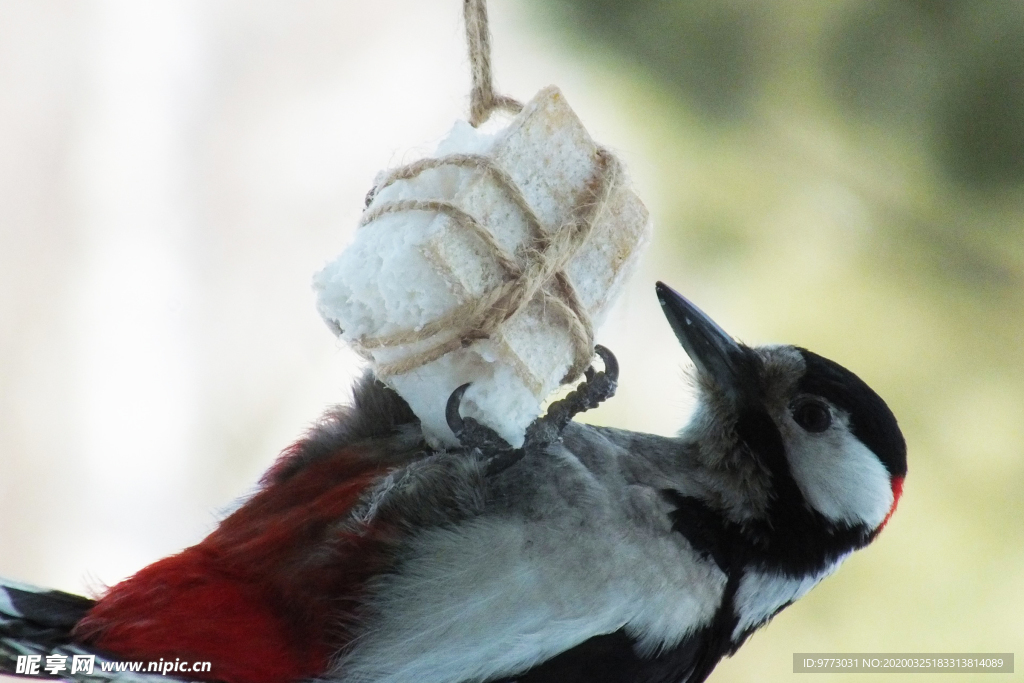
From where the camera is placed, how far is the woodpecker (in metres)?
0.98

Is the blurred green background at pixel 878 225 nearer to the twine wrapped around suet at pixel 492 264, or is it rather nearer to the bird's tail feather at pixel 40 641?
the twine wrapped around suet at pixel 492 264

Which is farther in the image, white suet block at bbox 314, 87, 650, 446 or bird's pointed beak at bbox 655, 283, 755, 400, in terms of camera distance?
bird's pointed beak at bbox 655, 283, 755, 400

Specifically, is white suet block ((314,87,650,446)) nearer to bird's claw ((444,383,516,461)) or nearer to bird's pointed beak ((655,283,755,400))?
bird's claw ((444,383,516,461))

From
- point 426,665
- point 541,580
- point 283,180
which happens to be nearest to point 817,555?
point 541,580

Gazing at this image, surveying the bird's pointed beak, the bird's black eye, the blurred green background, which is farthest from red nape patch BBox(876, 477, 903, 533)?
the blurred green background

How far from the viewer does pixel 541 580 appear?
38.6 inches

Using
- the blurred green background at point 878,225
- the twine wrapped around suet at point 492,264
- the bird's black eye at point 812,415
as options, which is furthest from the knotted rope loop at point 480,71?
the blurred green background at point 878,225

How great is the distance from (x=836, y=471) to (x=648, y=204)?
90 centimetres

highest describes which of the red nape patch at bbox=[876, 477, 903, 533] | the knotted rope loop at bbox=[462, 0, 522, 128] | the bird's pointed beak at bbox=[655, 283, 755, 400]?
the knotted rope loop at bbox=[462, 0, 522, 128]

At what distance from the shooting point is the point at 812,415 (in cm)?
117

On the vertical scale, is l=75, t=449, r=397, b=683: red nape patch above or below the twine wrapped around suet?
below

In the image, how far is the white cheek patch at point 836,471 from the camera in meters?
1.16

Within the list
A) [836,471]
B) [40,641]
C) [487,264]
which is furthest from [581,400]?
[40,641]

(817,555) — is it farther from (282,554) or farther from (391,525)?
(282,554)
